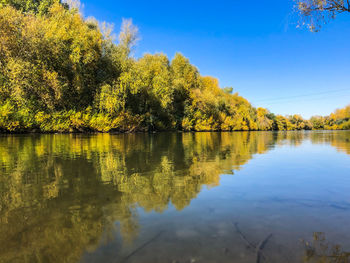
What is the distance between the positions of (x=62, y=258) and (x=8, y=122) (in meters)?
17.4

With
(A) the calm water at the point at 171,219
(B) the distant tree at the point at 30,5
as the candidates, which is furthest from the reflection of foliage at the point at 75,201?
(B) the distant tree at the point at 30,5

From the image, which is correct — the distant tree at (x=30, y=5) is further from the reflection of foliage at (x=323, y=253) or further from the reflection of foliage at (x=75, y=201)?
the reflection of foliage at (x=323, y=253)

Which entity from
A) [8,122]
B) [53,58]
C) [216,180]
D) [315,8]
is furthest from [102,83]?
[216,180]

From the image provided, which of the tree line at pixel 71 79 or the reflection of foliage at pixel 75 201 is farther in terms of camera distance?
the tree line at pixel 71 79

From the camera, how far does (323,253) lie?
134 centimetres

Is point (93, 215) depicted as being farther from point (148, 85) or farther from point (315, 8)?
point (148, 85)

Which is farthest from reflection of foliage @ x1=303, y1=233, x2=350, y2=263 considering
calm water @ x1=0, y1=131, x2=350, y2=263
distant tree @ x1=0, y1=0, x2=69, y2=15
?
distant tree @ x1=0, y1=0, x2=69, y2=15

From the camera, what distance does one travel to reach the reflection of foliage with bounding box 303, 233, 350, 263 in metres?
1.28

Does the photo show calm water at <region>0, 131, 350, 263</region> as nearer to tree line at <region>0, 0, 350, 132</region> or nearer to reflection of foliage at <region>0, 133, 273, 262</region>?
reflection of foliage at <region>0, 133, 273, 262</region>

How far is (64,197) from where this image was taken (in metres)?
2.36

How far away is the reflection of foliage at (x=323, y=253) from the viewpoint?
4.20 feet

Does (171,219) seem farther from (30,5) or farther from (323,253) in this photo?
(30,5)

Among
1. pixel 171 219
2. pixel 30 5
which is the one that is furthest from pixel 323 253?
pixel 30 5

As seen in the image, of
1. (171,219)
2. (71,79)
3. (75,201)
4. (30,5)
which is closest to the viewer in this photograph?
(171,219)
